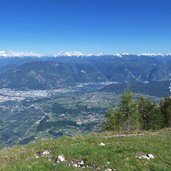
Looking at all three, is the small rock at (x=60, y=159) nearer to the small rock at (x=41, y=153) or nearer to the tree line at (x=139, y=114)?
the small rock at (x=41, y=153)

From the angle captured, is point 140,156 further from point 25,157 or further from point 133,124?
point 133,124

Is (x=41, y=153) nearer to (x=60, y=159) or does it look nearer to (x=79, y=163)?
(x=60, y=159)

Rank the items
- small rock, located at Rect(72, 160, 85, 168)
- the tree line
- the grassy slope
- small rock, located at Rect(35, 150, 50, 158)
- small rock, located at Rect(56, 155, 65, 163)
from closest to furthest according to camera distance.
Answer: the grassy slope → small rock, located at Rect(72, 160, 85, 168) → small rock, located at Rect(56, 155, 65, 163) → small rock, located at Rect(35, 150, 50, 158) → the tree line

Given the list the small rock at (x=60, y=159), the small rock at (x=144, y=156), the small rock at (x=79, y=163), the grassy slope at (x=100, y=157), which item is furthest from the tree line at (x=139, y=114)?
the small rock at (x=79, y=163)

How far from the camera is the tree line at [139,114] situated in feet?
315

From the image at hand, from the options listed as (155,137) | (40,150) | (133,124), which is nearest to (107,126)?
(133,124)

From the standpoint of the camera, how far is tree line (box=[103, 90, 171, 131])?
315 ft

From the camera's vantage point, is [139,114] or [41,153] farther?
[139,114]

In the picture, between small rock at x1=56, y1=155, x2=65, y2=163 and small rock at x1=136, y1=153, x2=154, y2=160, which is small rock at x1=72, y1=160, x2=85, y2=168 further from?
small rock at x1=136, y1=153, x2=154, y2=160

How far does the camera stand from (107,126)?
96.8m

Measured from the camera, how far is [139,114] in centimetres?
10100

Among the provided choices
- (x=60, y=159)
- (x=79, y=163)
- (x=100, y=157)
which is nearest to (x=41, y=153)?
(x=60, y=159)

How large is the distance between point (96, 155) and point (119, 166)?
7.29 ft

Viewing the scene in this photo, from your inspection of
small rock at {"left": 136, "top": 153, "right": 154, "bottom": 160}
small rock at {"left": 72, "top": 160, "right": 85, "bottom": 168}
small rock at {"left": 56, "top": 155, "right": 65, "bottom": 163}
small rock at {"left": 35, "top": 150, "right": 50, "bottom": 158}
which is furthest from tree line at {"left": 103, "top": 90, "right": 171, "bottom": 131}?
small rock at {"left": 72, "top": 160, "right": 85, "bottom": 168}
